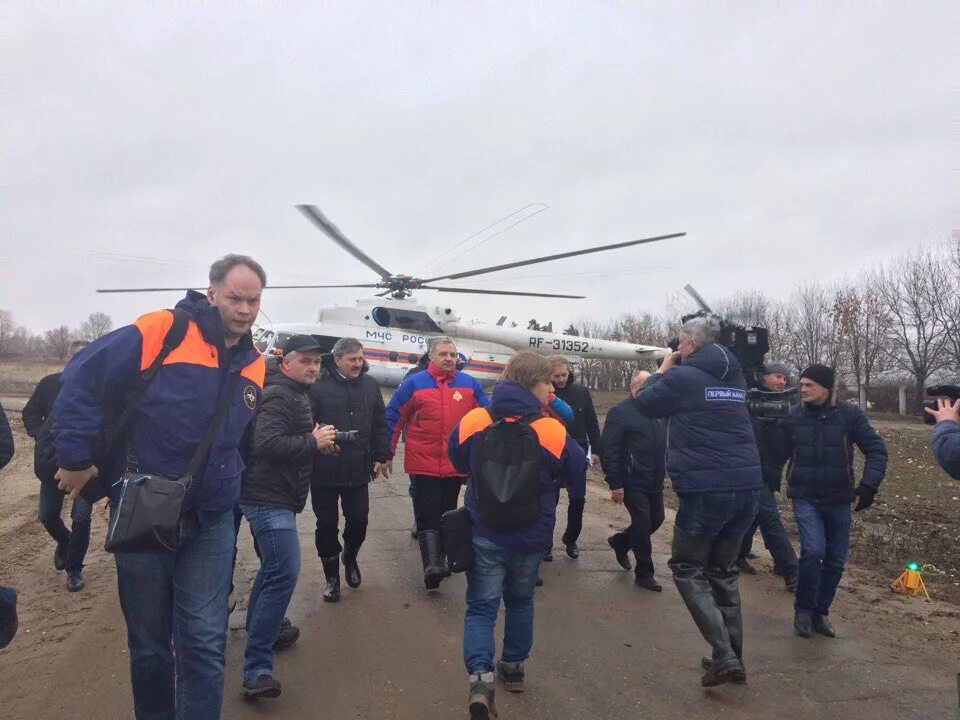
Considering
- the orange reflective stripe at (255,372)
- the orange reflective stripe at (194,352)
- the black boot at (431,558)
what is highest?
the orange reflective stripe at (194,352)

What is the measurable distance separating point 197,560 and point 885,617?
470 cm

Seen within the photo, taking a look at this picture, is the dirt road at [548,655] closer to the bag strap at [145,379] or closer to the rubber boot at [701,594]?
the rubber boot at [701,594]

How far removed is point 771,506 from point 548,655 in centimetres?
272

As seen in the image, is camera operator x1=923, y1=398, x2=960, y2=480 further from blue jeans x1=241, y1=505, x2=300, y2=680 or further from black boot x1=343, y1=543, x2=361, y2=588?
black boot x1=343, y1=543, x2=361, y2=588

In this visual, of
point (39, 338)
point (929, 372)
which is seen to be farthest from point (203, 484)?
point (39, 338)

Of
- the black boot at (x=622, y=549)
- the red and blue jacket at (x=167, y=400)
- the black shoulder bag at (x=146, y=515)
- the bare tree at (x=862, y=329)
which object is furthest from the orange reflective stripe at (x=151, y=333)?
the bare tree at (x=862, y=329)

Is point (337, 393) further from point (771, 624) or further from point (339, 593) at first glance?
point (771, 624)

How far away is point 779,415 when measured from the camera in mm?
4324

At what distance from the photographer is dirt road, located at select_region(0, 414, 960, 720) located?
10.3 ft

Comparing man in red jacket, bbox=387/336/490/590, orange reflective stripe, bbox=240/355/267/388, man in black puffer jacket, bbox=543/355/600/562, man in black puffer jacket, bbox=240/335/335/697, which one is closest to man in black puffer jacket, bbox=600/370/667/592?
man in black puffer jacket, bbox=543/355/600/562

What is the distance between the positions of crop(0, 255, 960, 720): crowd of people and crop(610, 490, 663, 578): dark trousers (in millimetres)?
19

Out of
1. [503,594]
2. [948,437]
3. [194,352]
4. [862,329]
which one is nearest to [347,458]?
[503,594]

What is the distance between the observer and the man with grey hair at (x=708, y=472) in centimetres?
353

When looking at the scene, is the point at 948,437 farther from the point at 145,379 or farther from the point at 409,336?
the point at 409,336
